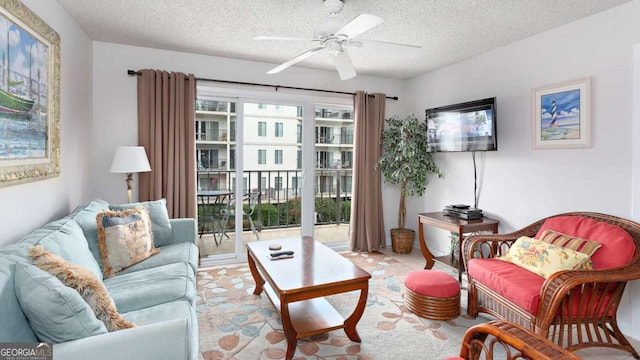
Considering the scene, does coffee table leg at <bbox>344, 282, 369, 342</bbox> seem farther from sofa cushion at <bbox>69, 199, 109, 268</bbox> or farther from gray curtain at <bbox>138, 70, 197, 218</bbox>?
gray curtain at <bbox>138, 70, 197, 218</bbox>

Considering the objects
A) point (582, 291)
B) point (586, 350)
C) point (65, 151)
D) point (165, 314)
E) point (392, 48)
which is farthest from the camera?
point (65, 151)

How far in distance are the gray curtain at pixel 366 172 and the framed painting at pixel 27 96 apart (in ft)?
10.6

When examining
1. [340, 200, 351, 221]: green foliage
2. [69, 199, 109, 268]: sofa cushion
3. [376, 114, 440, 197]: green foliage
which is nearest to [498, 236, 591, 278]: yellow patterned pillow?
[376, 114, 440, 197]: green foliage

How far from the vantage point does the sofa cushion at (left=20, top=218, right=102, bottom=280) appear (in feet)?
5.50

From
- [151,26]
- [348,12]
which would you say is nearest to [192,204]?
[151,26]

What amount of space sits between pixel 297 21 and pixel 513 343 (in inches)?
109

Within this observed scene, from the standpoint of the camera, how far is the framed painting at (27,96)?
1773 mm

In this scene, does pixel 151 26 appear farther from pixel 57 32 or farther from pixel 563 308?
pixel 563 308

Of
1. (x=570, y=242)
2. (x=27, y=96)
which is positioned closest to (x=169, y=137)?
(x=27, y=96)

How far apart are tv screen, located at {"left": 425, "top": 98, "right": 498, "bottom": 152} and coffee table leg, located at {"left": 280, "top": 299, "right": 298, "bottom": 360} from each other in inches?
101

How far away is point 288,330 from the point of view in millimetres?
2080

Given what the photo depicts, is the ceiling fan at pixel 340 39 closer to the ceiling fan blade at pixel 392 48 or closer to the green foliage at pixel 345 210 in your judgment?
the ceiling fan blade at pixel 392 48

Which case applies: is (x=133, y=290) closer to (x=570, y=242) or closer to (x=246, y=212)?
(x=246, y=212)

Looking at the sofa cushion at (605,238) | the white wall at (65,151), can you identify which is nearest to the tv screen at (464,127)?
the sofa cushion at (605,238)
